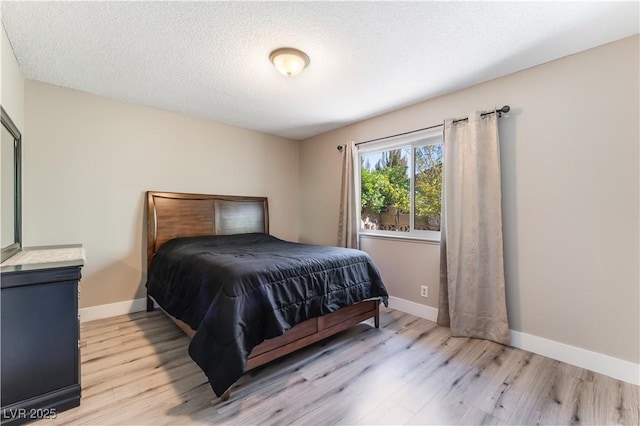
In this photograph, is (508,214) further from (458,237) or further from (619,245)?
(619,245)

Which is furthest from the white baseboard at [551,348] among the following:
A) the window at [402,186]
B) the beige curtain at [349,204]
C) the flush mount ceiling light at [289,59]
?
the flush mount ceiling light at [289,59]

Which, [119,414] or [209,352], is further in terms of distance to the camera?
[209,352]

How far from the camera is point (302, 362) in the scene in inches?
83.5

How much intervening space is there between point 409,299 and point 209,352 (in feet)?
7.34

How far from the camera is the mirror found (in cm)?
190

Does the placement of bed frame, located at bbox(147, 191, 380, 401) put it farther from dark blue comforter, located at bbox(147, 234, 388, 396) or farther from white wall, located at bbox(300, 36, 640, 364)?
white wall, located at bbox(300, 36, 640, 364)

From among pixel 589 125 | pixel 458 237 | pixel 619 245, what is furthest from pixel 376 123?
pixel 619 245

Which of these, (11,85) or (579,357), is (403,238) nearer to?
(579,357)

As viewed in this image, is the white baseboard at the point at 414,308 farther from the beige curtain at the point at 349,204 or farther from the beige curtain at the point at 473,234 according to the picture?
the beige curtain at the point at 349,204

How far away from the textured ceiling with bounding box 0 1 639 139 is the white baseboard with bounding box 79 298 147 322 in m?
2.25

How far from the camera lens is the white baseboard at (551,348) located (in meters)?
1.90

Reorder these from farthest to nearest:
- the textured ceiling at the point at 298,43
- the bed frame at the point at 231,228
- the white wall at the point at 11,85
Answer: the bed frame at the point at 231,228, the white wall at the point at 11,85, the textured ceiling at the point at 298,43

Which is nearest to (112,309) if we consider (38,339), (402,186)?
(38,339)

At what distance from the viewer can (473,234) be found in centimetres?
253
